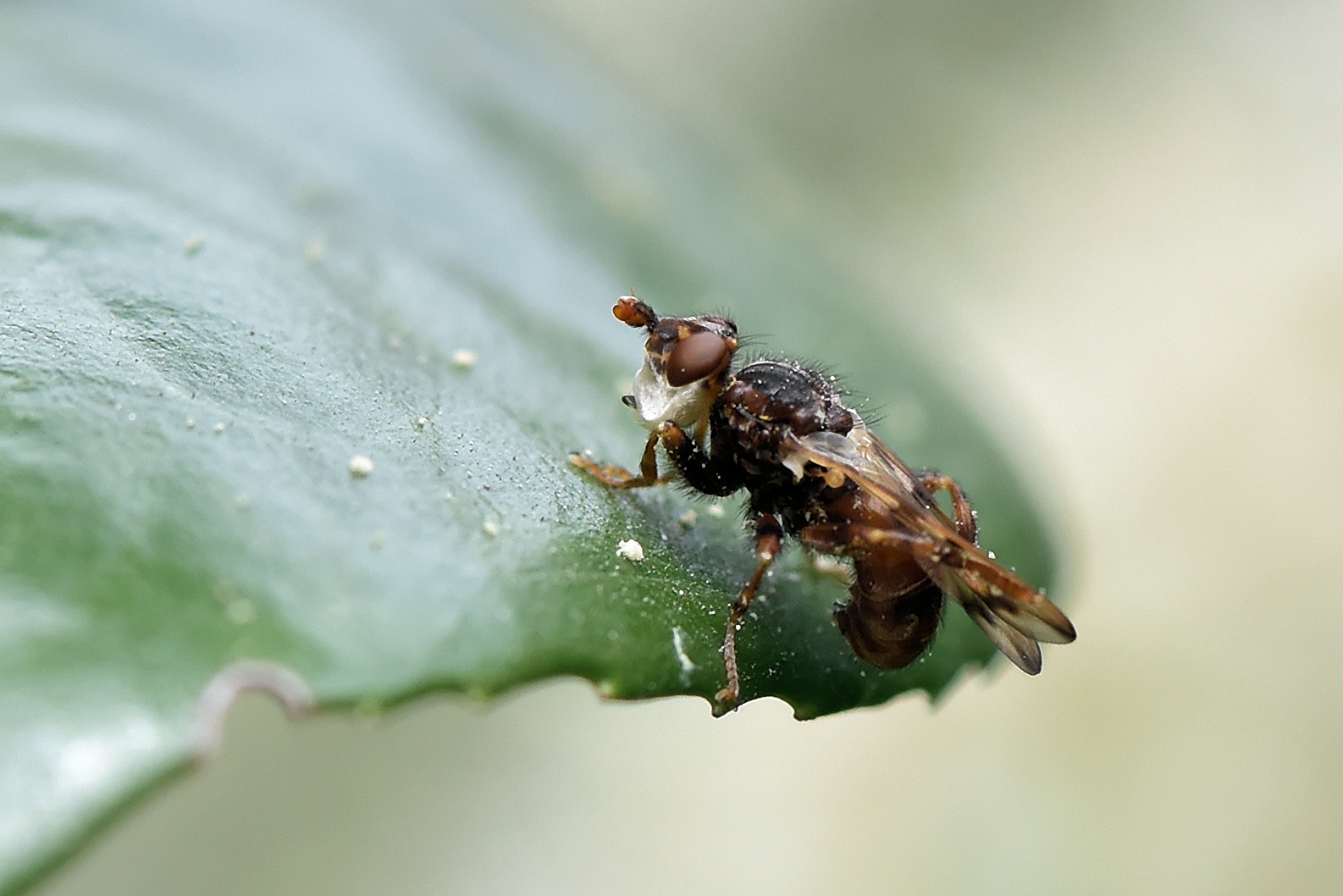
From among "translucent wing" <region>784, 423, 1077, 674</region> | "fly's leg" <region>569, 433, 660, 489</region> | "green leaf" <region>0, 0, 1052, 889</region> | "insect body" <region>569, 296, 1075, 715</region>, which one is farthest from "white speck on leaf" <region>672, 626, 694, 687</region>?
"translucent wing" <region>784, 423, 1077, 674</region>

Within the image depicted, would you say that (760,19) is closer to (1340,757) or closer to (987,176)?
(987,176)

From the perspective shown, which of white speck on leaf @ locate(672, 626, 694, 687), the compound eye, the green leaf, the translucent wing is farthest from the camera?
the compound eye

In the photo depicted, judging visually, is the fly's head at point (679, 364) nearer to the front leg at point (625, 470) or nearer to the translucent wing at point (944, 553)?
the front leg at point (625, 470)

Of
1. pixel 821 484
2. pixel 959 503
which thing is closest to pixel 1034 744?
pixel 959 503

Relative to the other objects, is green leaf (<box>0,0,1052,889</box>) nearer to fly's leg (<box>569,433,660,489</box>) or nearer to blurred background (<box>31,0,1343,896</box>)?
fly's leg (<box>569,433,660,489</box>)

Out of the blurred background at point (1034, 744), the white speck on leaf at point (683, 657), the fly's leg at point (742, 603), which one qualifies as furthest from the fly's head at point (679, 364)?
the blurred background at point (1034, 744)

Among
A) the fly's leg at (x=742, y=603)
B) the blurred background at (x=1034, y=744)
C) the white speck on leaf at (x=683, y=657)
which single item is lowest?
the blurred background at (x=1034, y=744)
